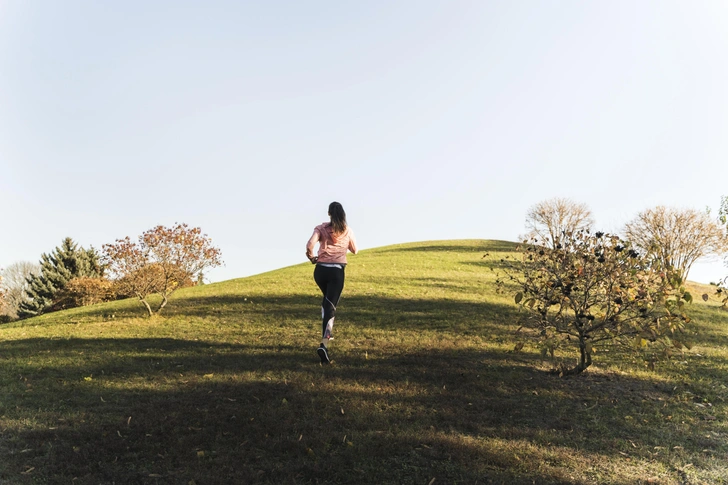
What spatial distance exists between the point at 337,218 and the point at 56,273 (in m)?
48.6

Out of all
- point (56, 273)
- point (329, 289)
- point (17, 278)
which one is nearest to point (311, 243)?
point (329, 289)

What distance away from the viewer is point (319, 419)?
6.70m

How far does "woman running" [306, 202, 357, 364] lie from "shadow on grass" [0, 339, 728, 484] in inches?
33.4

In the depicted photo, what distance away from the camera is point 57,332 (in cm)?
1458

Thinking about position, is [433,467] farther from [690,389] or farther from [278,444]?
[690,389]

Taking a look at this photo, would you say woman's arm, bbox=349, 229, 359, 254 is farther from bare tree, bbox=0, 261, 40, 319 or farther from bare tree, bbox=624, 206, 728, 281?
bare tree, bbox=0, 261, 40, 319

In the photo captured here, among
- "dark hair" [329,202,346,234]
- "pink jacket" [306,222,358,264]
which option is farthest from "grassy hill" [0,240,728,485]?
"dark hair" [329,202,346,234]

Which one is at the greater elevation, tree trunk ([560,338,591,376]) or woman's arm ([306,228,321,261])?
woman's arm ([306,228,321,261])

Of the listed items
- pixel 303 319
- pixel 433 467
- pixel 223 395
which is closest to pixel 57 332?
pixel 303 319

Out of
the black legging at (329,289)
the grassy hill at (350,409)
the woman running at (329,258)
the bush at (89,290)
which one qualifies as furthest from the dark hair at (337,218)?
the bush at (89,290)

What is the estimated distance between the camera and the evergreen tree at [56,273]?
4609 centimetres

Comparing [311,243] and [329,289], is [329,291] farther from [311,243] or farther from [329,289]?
[311,243]

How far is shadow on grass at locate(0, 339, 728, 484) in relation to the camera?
5.48 m

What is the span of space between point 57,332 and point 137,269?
2841 millimetres
